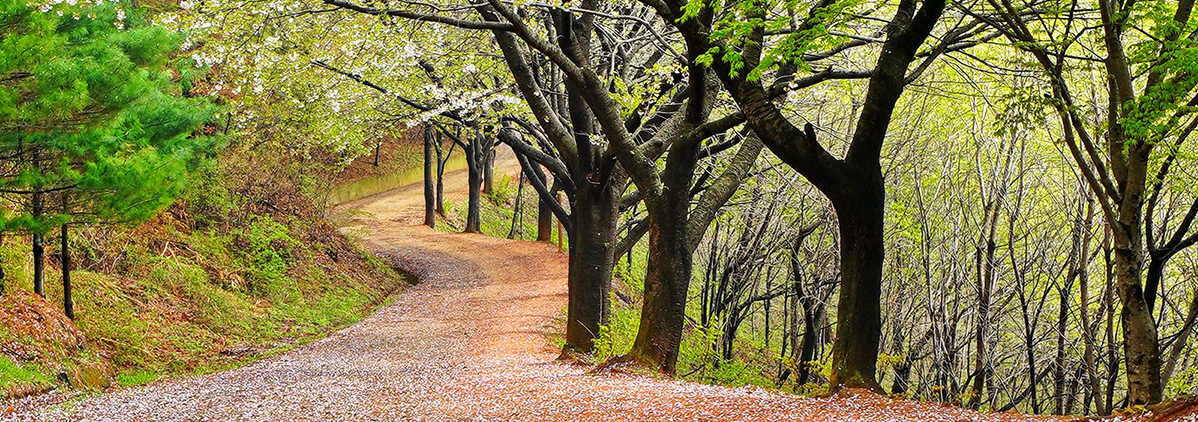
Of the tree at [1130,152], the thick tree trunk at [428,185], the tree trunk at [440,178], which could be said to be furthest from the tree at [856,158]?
the tree trunk at [440,178]

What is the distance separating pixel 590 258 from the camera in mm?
13047

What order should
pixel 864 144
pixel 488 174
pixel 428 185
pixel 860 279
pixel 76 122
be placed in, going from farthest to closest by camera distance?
1. pixel 488 174
2. pixel 428 185
3. pixel 76 122
4. pixel 860 279
5. pixel 864 144

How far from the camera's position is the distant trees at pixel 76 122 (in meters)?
8.62

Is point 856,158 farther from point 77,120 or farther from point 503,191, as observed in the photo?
point 503,191

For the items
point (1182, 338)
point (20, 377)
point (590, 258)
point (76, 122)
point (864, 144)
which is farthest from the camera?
point (590, 258)

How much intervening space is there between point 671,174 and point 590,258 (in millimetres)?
2896

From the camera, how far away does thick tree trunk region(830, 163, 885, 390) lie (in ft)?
24.9

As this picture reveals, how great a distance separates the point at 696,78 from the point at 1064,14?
365cm

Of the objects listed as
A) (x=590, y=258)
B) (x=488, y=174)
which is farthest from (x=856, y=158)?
(x=488, y=174)

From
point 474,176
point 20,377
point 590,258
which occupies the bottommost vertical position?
point 20,377

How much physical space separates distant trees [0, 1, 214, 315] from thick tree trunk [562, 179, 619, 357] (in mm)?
5177

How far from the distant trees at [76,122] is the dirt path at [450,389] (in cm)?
212

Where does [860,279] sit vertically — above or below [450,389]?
above

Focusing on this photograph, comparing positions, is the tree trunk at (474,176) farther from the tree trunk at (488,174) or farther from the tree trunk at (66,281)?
the tree trunk at (66,281)
